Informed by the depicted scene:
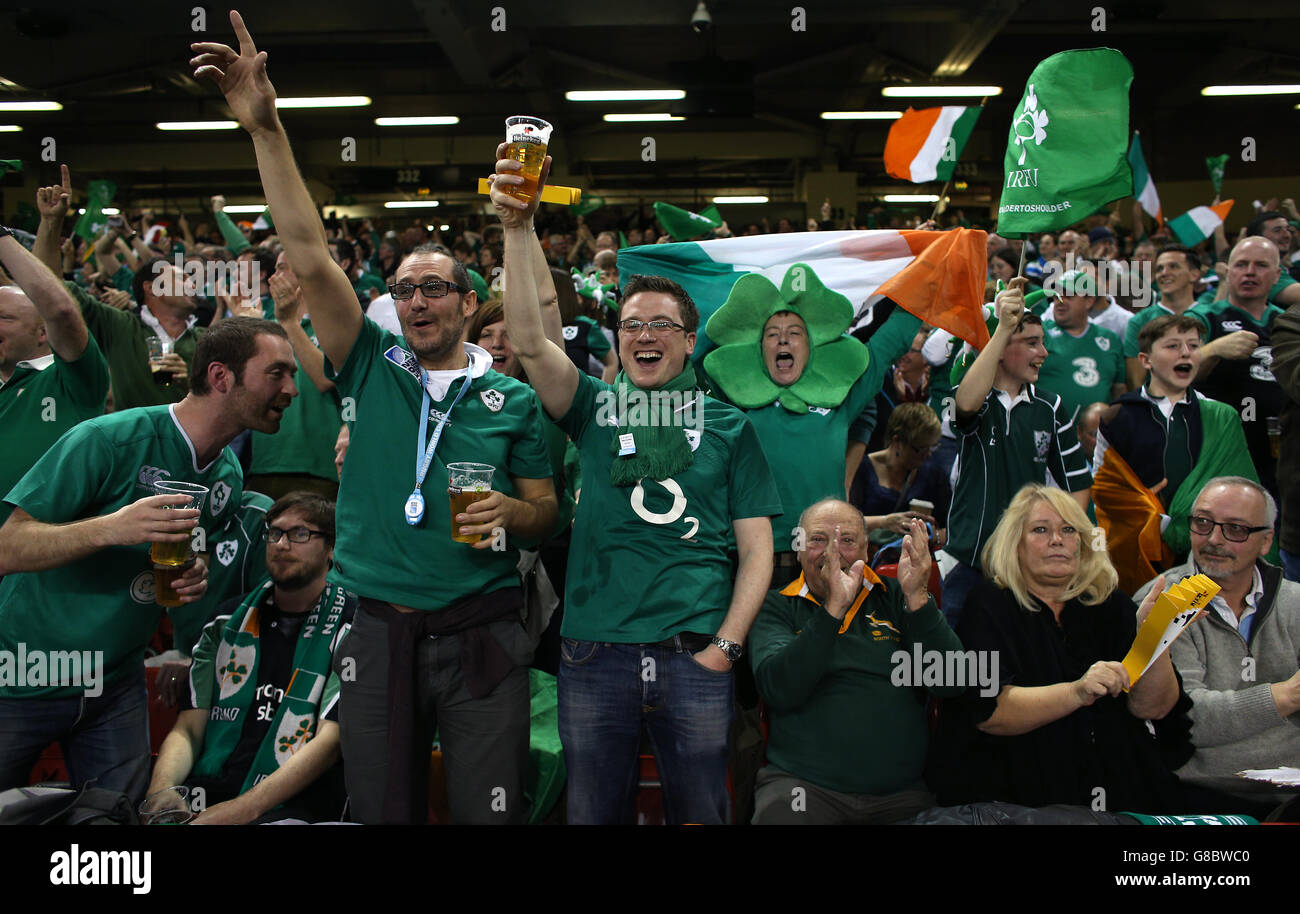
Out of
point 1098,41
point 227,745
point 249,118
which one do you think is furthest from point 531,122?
point 1098,41

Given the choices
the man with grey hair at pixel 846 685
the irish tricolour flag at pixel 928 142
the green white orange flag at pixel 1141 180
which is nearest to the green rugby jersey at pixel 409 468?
the man with grey hair at pixel 846 685

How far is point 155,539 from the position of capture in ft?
9.06

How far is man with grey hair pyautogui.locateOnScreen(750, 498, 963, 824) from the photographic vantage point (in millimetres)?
3012

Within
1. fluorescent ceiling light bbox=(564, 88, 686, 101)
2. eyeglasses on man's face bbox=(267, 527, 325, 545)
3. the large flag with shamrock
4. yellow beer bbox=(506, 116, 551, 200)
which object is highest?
fluorescent ceiling light bbox=(564, 88, 686, 101)

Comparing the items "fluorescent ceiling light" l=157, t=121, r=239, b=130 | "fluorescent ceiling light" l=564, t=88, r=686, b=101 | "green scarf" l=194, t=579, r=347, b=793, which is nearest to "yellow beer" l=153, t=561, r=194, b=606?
"green scarf" l=194, t=579, r=347, b=793

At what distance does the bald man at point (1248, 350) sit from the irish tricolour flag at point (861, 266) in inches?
55.0

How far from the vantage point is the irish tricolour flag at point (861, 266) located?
4219mm

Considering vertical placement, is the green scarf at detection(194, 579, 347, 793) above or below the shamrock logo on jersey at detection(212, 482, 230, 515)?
below

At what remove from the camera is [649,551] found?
292cm

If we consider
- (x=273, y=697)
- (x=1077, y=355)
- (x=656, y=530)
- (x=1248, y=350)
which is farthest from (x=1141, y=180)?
(x=273, y=697)

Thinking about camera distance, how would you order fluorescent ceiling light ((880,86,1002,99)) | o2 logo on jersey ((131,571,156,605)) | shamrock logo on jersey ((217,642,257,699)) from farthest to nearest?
fluorescent ceiling light ((880,86,1002,99)), shamrock logo on jersey ((217,642,257,699)), o2 logo on jersey ((131,571,156,605))

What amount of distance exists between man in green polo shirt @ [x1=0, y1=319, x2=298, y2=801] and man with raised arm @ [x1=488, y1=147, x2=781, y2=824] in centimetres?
96

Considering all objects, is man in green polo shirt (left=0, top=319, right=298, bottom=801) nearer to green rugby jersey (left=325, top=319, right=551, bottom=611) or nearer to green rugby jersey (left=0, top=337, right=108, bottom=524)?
green rugby jersey (left=325, top=319, right=551, bottom=611)
